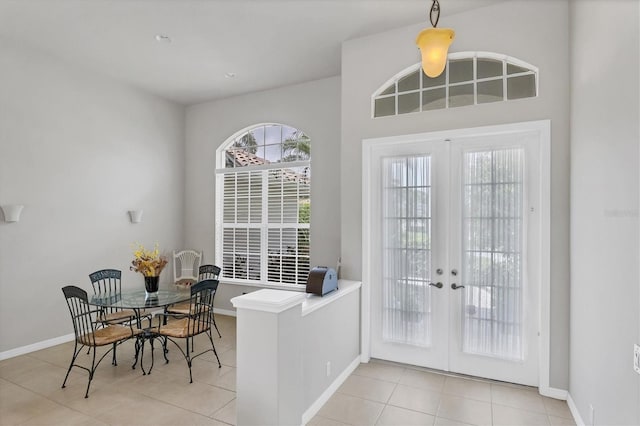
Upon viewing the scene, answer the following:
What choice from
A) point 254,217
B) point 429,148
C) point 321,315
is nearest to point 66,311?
point 254,217

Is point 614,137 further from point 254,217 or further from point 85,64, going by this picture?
point 85,64

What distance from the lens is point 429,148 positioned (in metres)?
3.48

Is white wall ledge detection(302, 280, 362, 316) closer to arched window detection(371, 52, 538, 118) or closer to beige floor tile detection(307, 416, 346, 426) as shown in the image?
beige floor tile detection(307, 416, 346, 426)

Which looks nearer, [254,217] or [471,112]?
[471,112]

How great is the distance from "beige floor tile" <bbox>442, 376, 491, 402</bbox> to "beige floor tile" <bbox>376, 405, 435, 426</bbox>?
1.58ft

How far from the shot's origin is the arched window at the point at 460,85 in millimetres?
3154

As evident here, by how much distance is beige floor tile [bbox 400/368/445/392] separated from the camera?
3.17 m

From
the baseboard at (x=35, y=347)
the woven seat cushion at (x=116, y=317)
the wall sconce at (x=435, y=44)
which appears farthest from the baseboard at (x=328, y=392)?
the baseboard at (x=35, y=347)

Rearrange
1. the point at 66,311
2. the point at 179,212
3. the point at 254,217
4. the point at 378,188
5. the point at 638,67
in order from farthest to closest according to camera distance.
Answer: the point at 179,212 → the point at 254,217 → the point at 66,311 → the point at 378,188 → the point at 638,67

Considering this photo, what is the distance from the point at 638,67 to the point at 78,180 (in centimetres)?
548

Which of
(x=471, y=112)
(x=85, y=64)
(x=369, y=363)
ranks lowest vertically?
(x=369, y=363)

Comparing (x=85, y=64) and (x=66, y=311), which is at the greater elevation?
(x=85, y=64)

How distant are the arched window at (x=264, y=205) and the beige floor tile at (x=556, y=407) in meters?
3.10

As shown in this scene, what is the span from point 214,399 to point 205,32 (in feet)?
11.8
